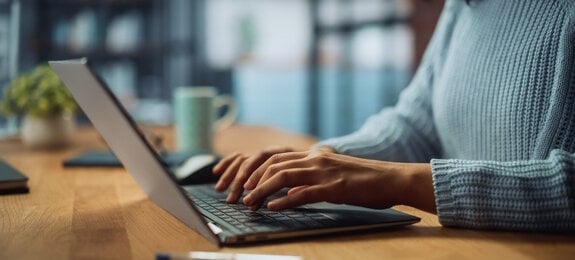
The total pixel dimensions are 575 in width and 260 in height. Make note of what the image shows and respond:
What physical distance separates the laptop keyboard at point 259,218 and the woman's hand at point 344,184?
0.6 inches

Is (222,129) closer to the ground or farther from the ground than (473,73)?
closer to the ground

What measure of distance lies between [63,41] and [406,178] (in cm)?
331

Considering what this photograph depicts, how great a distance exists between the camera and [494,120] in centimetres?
96

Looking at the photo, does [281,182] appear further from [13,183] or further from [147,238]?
[13,183]

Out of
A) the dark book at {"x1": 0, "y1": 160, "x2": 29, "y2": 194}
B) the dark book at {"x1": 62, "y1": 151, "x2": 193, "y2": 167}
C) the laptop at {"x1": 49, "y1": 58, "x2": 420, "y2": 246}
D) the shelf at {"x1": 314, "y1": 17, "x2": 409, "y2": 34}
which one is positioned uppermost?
the shelf at {"x1": 314, "y1": 17, "x2": 409, "y2": 34}

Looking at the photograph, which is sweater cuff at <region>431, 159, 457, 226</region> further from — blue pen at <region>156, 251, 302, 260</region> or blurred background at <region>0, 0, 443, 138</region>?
blurred background at <region>0, 0, 443, 138</region>

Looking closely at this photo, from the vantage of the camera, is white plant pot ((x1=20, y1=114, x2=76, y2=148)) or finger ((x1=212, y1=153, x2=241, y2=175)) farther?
white plant pot ((x1=20, y1=114, x2=76, y2=148))

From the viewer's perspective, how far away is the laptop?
624 millimetres

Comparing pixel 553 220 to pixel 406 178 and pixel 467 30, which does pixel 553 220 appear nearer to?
pixel 406 178

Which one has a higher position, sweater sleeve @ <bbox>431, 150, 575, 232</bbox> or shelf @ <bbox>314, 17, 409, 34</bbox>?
shelf @ <bbox>314, 17, 409, 34</bbox>

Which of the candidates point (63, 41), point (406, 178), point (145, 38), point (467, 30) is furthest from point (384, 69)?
point (406, 178)

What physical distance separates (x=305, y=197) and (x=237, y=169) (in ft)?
0.74

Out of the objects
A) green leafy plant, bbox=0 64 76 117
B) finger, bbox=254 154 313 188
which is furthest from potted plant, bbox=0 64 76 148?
finger, bbox=254 154 313 188

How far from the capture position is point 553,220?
26.2 inches
